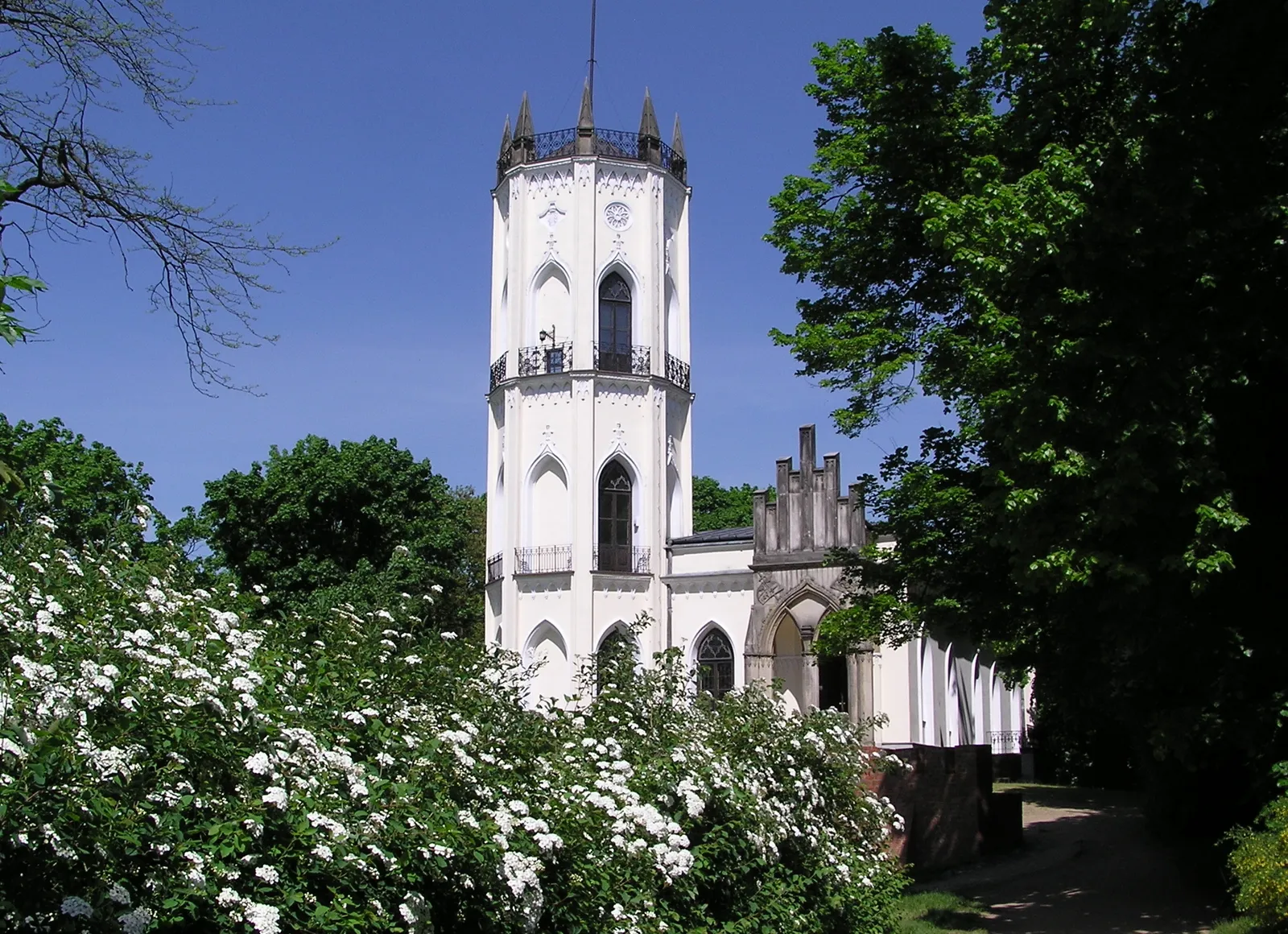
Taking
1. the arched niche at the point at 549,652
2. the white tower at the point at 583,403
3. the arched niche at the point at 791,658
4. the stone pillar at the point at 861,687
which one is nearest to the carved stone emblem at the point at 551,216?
the white tower at the point at 583,403

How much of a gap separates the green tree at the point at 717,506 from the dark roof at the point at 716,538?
2331cm

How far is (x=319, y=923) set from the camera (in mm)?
5426

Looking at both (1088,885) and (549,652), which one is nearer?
(1088,885)

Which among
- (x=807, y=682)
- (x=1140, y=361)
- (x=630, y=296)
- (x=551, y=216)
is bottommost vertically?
(x=807, y=682)

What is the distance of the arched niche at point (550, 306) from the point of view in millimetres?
35000

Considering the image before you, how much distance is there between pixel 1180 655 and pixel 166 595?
1042 cm

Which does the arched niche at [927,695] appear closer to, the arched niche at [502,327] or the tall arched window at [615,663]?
the arched niche at [502,327]

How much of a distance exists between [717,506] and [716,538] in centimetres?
2632

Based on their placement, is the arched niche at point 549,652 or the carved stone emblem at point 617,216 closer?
the arched niche at point 549,652

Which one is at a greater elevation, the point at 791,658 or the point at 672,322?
the point at 672,322

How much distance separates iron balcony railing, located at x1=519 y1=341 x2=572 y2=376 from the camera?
114ft

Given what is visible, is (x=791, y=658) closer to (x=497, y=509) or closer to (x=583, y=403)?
(x=583, y=403)

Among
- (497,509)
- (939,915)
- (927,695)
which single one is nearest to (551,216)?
(497,509)

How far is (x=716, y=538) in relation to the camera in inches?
1361
